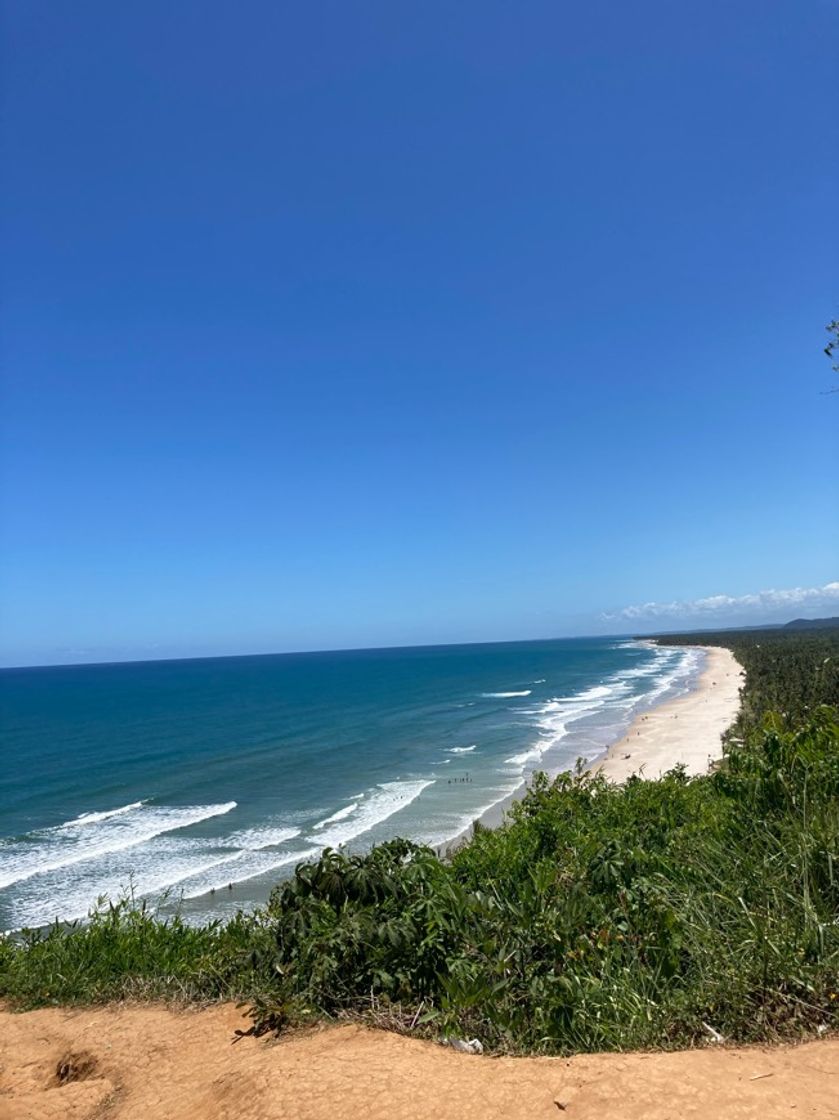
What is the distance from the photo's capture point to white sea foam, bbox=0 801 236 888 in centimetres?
1866

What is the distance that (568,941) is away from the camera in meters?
5.22

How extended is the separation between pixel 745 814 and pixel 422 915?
3155 millimetres

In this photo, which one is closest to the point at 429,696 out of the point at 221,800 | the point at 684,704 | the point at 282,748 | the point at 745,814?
the point at 684,704

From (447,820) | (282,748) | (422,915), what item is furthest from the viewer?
(282,748)

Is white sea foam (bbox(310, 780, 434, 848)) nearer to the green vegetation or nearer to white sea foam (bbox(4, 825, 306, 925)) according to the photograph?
white sea foam (bbox(4, 825, 306, 925))

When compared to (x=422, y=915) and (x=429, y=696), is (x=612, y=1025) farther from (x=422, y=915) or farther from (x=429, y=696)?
(x=429, y=696)

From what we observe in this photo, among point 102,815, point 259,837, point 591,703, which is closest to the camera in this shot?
point 259,837

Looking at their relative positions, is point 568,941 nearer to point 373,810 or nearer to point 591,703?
point 373,810

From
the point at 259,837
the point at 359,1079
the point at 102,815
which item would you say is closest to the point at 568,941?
the point at 359,1079

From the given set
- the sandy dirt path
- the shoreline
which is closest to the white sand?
the shoreline

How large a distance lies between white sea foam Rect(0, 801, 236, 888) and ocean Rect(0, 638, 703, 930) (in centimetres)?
8

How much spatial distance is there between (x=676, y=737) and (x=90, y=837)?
26.3 meters

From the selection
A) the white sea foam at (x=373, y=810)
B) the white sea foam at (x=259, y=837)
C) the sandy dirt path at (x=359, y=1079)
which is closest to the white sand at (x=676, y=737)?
the white sea foam at (x=373, y=810)

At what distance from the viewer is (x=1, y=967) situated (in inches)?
293
